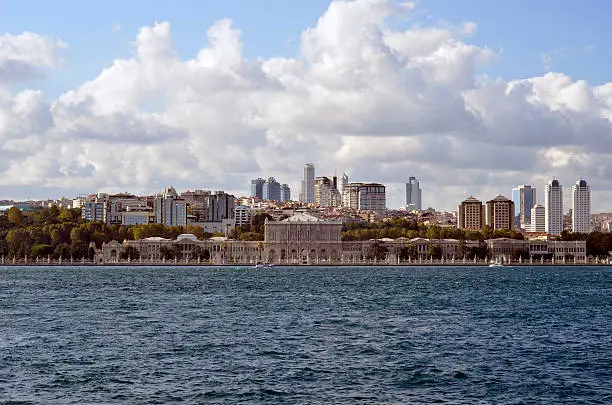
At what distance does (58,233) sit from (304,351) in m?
Answer: 136

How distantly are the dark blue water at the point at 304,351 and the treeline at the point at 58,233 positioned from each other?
9976cm

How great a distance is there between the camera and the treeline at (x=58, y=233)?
15750cm

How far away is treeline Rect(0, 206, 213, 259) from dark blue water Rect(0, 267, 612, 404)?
99.8m

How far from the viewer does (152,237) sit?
17188 cm

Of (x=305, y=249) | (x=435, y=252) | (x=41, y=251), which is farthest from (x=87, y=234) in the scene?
(x=435, y=252)

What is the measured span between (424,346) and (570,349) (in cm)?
496

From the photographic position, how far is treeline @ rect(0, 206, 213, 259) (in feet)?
517

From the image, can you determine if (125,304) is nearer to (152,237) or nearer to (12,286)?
(12,286)

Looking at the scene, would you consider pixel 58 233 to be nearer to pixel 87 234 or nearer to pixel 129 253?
pixel 87 234

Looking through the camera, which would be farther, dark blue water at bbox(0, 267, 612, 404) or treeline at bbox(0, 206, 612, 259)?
treeline at bbox(0, 206, 612, 259)

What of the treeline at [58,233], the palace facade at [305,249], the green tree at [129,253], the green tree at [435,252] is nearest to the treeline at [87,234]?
the treeline at [58,233]

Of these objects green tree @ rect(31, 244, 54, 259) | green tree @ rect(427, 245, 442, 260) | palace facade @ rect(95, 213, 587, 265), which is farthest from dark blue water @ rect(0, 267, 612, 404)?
green tree @ rect(427, 245, 442, 260)

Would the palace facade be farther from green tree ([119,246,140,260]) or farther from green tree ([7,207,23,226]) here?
green tree ([7,207,23,226])

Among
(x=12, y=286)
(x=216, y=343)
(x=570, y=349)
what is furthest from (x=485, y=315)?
(x=12, y=286)
